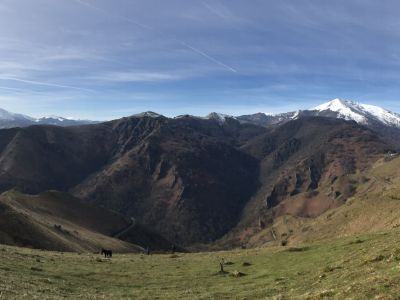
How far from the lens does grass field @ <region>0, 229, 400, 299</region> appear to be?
22.8 meters

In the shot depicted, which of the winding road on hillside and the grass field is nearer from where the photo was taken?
the grass field

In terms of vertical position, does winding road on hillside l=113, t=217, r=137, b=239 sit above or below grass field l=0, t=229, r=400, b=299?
below

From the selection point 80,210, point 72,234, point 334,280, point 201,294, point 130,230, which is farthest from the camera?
point 130,230

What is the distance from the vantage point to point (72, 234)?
98750 millimetres

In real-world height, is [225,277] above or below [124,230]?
above

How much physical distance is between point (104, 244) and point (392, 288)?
9041 cm

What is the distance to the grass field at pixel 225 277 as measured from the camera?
74.9ft

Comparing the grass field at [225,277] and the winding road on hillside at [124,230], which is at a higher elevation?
the grass field at [225,277]

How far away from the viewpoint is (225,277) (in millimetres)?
38406

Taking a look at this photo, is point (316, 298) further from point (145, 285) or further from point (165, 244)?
point (165, 244)

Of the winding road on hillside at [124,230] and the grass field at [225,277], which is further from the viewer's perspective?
the winding road on hillside at [124,230]

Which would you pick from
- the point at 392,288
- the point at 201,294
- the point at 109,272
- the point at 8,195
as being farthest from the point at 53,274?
the point at 8,195

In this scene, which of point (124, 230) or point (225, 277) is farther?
point (124, 230)

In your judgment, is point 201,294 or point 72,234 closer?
point 201,294
